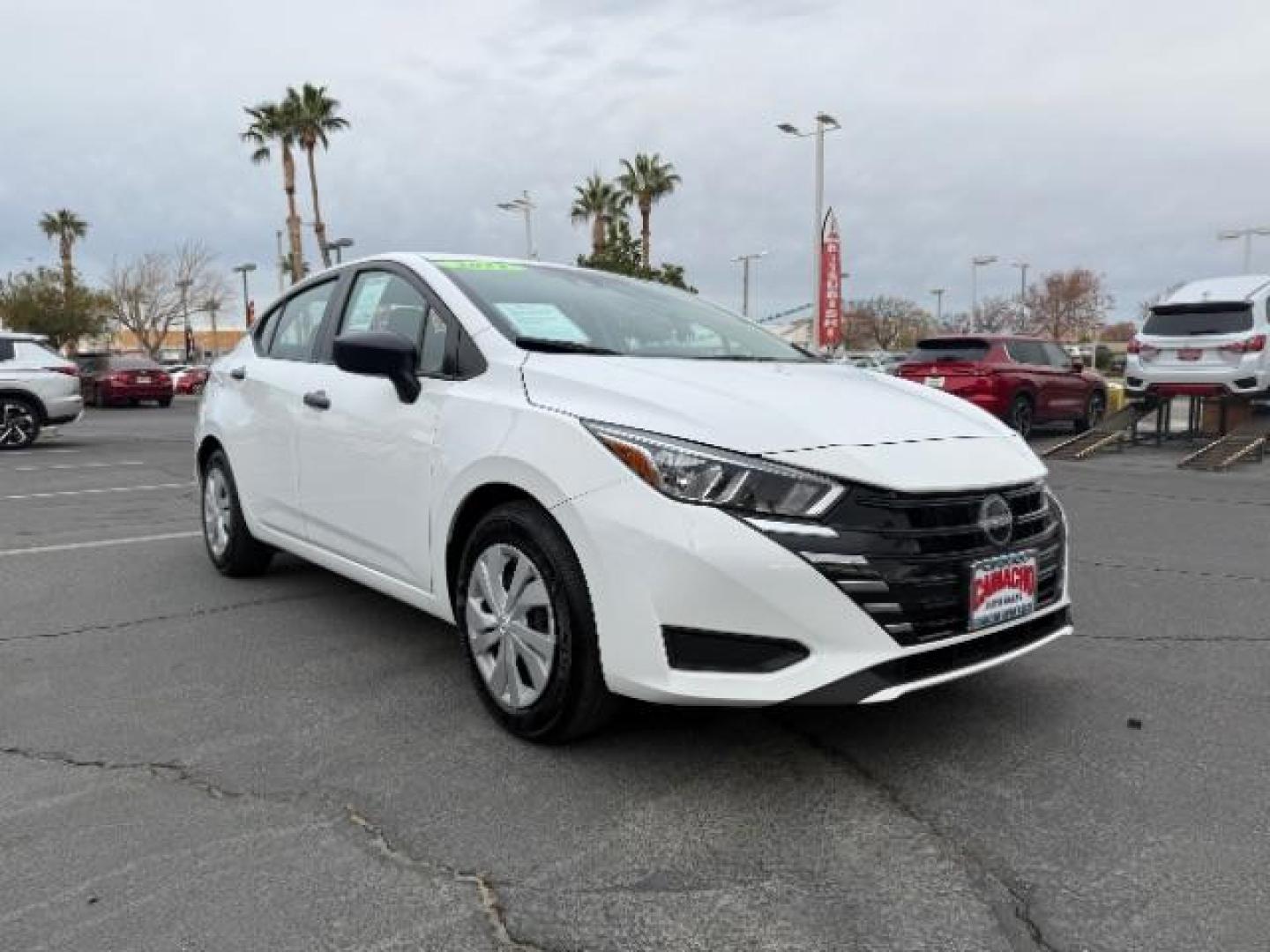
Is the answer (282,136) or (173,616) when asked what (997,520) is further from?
(282,136)

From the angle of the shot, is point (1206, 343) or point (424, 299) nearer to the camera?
point (424, 299)

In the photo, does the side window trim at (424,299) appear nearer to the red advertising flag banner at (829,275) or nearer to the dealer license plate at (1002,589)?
the dealer license plate at (1002,589)

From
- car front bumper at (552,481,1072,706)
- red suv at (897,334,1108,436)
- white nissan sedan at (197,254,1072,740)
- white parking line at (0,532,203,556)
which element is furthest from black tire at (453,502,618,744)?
red suv at (897,334,1108,436)

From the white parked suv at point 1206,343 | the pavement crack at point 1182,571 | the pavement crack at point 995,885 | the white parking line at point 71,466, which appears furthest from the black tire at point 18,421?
the white parked suv at point 1206,343

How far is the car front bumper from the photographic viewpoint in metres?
2.64

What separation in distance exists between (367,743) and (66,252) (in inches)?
2643

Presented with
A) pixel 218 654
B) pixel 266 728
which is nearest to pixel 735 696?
pixel 266 728

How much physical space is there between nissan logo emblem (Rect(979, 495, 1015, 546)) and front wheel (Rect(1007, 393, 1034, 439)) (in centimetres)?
1221

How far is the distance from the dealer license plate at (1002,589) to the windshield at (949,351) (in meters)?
12.2

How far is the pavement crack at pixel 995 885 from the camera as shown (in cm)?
220

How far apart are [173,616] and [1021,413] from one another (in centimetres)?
1287

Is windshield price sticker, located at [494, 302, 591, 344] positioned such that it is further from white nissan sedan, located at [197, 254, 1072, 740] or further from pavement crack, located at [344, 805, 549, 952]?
pavement crack, located at [344, 805, 549, 952]

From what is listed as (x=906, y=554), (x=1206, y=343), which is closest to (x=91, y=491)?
(x=906, y=554)

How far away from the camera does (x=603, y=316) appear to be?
3.93 meters
